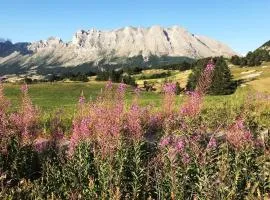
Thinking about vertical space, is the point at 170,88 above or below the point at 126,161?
above

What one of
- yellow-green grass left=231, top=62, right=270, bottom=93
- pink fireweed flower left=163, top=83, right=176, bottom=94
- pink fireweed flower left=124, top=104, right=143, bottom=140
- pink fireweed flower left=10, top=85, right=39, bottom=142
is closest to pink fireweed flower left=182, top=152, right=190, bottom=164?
pink fireweed flower left=124, top=104, right=143, bottom=140

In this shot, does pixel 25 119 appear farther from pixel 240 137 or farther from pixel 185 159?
pixel 240 137

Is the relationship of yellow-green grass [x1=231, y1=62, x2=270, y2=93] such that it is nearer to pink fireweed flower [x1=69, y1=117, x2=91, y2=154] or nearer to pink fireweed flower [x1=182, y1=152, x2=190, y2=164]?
pink fireweed flower [x1=69, y1=117, x2=91, y2=154]

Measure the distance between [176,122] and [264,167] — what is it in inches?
148

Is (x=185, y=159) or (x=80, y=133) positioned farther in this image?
(x=80, y=133)

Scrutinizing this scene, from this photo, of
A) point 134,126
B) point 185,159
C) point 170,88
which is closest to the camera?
point 185,159

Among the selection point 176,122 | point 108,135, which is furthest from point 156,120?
point 108,135

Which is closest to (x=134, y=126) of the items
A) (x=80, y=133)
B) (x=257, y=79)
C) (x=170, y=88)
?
(x=80, y=133)

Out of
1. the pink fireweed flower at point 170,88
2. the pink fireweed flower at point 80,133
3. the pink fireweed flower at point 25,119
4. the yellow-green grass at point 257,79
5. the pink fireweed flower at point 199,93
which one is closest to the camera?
the pink fireweed flower at point 80,133

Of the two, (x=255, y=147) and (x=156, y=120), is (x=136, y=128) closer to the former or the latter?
(x=255, y=147)

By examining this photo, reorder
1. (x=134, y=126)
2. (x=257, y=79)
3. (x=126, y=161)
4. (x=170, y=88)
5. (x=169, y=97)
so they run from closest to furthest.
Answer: (x=126, y=161) → (x=134, y=126) → (x=170, y=88) → (x=169, y=97) → (x=257, y=79)

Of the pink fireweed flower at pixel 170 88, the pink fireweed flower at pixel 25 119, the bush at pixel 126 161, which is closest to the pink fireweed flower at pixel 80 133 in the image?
the bush at pixel 126 161

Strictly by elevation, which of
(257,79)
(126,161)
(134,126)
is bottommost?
(257,79)

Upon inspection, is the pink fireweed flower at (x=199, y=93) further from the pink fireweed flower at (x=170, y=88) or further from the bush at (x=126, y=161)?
the pink fireweed flower at (x=170, y=88)
